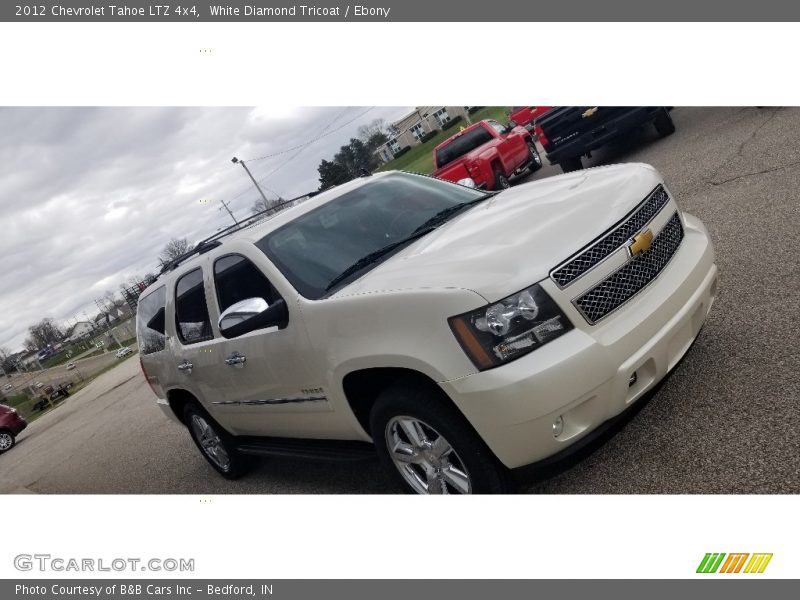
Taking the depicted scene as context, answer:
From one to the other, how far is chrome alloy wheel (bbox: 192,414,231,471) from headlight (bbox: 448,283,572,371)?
132 inches

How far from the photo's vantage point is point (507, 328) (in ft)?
8.80

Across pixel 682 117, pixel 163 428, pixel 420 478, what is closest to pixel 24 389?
pixel 163 428

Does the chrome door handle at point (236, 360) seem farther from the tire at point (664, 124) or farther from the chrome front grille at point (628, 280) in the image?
the tire at point (664, 124)

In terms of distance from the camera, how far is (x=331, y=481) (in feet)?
14.9

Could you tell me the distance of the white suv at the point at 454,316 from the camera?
2.70 metres

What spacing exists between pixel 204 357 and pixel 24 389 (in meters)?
41.0

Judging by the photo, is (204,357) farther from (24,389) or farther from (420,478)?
(24,389)

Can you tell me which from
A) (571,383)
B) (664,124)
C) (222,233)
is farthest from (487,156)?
(571,383)

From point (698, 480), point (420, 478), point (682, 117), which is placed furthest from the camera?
point (682, 117)

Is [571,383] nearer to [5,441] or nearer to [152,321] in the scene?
[152,321]

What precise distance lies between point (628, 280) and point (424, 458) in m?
1.36

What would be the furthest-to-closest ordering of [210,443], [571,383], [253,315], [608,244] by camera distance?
[210,443] → [253,315] → [608,244] → [571,383]

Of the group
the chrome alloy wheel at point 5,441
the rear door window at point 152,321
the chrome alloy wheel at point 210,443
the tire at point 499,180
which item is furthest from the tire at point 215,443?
the chrome alloy wheel at point 5,441

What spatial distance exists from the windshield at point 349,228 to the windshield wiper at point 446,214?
0.15ft
